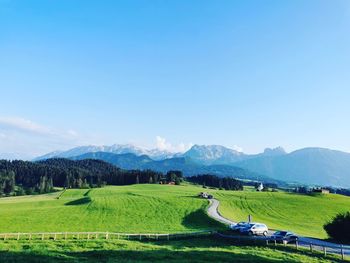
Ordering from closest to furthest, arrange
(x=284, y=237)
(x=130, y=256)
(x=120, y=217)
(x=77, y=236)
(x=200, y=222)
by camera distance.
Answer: (x=130, y=256)
(x=284, y=237)
(x=77, y=236)
(x=200, y=222)
(x=120, y=217)

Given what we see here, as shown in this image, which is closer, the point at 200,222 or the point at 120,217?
the point at 200,222

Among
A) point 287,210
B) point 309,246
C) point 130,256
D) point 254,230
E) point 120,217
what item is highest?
point 287,210

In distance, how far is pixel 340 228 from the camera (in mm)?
56906

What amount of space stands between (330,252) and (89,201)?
87708 millimetres

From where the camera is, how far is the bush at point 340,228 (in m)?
56.0

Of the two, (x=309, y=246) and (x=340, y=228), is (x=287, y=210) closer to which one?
(x=340, y=228)

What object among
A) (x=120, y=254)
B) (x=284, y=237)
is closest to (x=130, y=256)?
(x=120, y=254)

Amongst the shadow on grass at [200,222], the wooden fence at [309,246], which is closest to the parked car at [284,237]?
the wooden fence at [309,246]

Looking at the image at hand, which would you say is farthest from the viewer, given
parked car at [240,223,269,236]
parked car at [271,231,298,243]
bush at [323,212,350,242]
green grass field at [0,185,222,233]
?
green grass field at [0,185,222,233]

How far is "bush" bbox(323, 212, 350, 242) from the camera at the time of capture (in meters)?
56.0

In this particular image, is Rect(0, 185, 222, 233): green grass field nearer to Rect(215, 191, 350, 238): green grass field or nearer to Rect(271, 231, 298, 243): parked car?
Rect(215, 191, 350, 238): green grass field

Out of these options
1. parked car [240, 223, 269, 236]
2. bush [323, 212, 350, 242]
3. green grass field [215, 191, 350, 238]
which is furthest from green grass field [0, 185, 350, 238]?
parked car [240, 223, 269, 236]

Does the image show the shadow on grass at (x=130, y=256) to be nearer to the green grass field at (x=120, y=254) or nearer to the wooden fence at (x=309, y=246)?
the green grass field at (x=120, y=254)

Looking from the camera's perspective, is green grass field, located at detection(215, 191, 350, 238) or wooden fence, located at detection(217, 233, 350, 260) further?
green grass field, located at detection(215, 191, 350, 238)
